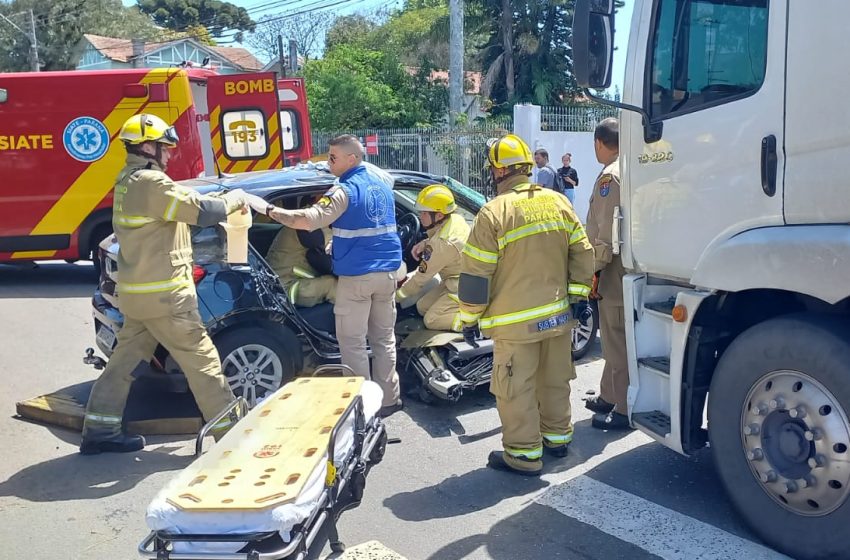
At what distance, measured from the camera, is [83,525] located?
13.2 ft

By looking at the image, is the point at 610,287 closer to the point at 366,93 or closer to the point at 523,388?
the point at 523,388

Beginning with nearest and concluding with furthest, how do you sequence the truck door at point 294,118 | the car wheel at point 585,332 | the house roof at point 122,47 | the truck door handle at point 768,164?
1. the truck door handle at point 768,164
2. the car wheel at point 585,332
3. the truck door at point 294,118
4. the house roof at point 122,47

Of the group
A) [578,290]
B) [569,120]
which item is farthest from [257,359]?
[569,120]

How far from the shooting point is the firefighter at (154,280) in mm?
4617

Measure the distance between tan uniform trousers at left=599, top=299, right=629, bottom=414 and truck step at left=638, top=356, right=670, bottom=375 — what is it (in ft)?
3.42

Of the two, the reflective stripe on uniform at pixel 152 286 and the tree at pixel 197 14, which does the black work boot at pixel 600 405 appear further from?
the tree at pixel 197 14

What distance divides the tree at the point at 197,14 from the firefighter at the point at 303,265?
5853cm

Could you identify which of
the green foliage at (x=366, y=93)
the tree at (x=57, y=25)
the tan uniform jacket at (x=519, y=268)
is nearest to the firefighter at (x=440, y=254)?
the tan uniform jacket at (x=519, y=268)

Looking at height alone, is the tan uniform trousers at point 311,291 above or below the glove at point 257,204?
below

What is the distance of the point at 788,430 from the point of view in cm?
329

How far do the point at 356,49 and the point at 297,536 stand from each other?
2752cm

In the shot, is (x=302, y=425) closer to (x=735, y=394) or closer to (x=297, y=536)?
(x=297, y=536)

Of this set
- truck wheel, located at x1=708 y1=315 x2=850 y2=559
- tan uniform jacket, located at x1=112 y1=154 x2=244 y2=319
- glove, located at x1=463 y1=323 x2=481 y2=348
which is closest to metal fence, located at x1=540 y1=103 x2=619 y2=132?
glove, located at x1=463 y1=323 x2=481 y2=348

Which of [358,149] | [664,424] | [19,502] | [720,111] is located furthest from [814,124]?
[19,502]
